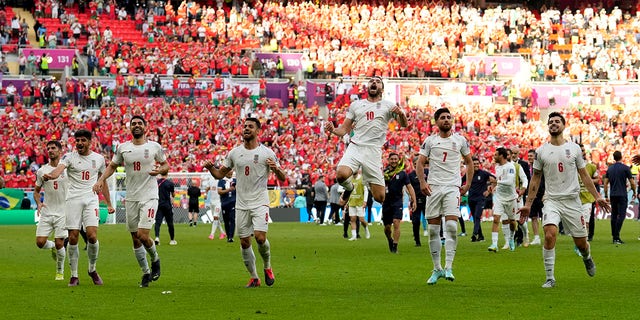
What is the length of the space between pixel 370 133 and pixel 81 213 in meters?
4.85

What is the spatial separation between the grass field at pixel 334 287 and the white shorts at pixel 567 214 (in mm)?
897

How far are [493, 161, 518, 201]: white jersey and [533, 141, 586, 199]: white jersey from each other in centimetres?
984

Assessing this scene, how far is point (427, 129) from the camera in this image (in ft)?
186

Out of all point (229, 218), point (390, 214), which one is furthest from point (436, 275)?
point (229, 218)

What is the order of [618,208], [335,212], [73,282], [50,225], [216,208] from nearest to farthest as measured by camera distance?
[73,282] → [50,225] → [618,208] → [216,208] → [335,212]

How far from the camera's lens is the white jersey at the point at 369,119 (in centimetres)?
1728

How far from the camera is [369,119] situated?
680 inches

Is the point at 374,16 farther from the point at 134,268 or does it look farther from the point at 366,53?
the point at 134,268

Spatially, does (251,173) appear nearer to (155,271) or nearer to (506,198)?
(155,271)

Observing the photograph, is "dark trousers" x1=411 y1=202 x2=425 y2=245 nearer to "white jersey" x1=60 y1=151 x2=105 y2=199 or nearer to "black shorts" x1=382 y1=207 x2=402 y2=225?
"black shorts" x1=382 y1=207 x2=402 y2=225

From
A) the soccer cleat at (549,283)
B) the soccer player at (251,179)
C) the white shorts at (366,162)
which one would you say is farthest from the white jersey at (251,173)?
the soccer cleat at (549,283)

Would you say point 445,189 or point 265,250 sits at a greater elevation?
point 445,189

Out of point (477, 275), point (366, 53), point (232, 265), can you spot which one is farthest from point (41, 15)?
point (477, 275)

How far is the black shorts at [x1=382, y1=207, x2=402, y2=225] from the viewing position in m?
26.2
